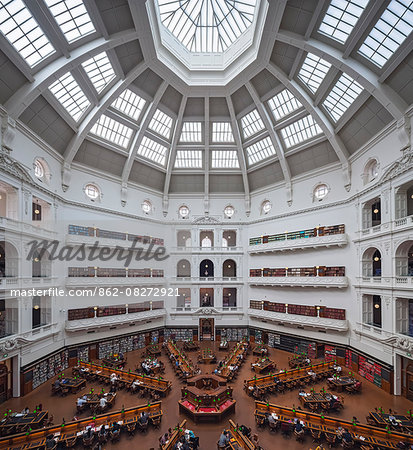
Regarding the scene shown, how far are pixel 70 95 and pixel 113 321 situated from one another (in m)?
18.0

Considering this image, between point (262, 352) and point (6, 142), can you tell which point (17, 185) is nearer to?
point (6, 142)

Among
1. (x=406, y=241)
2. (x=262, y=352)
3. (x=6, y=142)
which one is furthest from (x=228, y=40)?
(x=262, y=352)

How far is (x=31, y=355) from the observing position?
1745 centimetres

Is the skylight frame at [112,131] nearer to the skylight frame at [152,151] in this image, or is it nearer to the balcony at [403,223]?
the skylight frame at [152,151]

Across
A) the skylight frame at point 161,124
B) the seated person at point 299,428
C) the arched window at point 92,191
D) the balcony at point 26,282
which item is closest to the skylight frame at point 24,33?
the skylight frame at point 161,124

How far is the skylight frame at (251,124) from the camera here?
25172 millimetres

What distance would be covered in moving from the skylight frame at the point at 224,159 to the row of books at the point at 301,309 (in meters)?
14.3

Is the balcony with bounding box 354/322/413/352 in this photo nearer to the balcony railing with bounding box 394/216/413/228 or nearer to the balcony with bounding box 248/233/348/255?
the balcony with bounding box 248/233/348/255

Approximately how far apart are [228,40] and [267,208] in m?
15.3

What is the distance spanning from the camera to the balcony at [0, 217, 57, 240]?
51.5 ft

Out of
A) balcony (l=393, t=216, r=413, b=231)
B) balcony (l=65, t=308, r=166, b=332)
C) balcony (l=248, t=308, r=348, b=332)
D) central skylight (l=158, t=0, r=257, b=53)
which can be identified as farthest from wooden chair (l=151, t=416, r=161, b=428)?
central skylight (l=158, t=0, r=257, b=53)

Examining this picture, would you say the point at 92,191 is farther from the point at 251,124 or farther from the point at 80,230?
the point at 251,124

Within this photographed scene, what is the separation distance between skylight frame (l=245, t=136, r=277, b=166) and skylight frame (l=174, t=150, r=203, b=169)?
498cm

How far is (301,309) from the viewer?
23.8 meters
